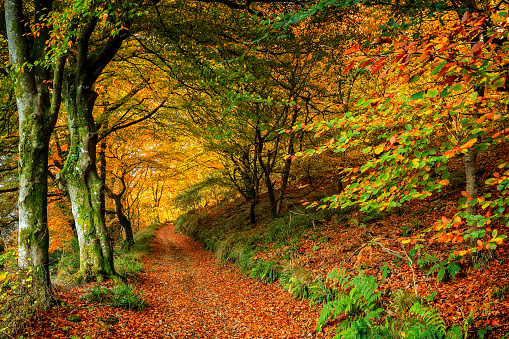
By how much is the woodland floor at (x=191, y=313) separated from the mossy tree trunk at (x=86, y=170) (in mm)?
907

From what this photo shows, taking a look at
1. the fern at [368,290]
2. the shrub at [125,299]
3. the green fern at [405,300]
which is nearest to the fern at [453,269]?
the green fern at [405,300]

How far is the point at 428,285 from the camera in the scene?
4.40 m

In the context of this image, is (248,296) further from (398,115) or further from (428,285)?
(398,115)

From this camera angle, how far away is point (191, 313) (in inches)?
233

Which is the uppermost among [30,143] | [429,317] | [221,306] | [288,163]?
[30,143]

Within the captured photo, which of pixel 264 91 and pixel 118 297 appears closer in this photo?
pixel 118 297

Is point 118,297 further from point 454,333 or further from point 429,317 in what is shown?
point 454,333

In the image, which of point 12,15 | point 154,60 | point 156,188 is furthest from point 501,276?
point 156,188

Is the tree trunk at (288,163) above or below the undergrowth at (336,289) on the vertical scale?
above

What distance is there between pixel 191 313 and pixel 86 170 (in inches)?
166

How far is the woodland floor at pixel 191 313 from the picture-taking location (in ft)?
13.1

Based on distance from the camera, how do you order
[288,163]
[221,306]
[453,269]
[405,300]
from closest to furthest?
[405,300]
[453,269]
[221,306]
[288,163]

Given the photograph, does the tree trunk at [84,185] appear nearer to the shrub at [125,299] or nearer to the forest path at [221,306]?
the shrub at [125,299]

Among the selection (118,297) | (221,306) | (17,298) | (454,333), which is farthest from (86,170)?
(454,333)
